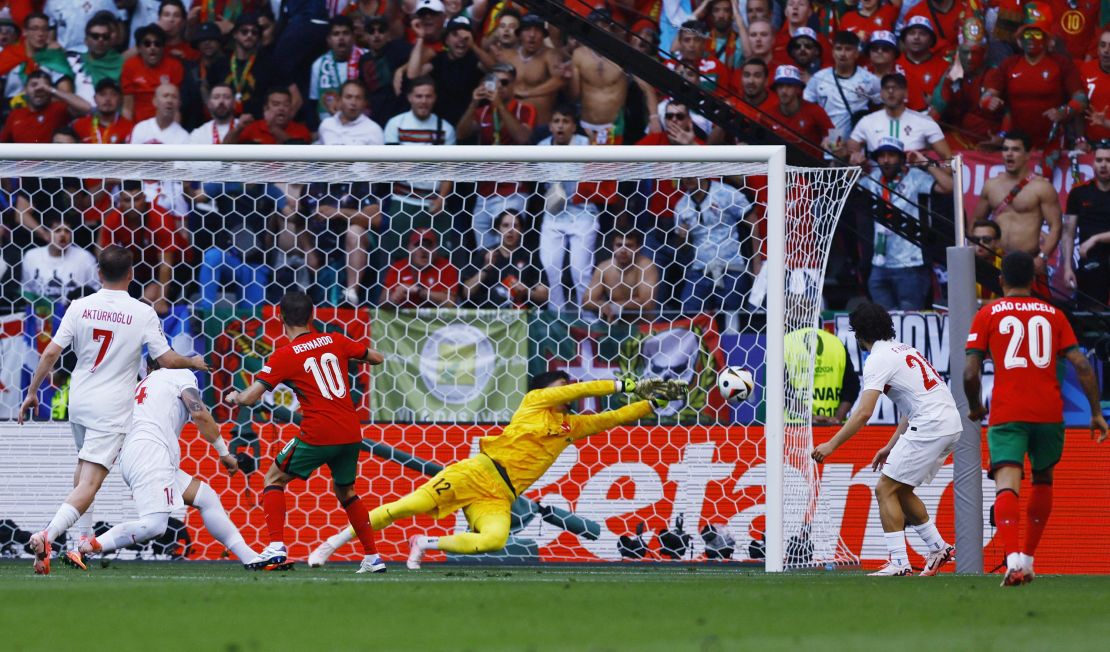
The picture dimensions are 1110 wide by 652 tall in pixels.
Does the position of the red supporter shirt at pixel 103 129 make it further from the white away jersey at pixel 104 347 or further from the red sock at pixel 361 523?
the red sock at pixel 361 523

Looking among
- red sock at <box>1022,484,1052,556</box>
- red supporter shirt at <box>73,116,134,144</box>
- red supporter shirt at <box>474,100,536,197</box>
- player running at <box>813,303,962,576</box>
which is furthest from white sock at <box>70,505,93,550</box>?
red sock at <box>1022,484,1052,556</box>

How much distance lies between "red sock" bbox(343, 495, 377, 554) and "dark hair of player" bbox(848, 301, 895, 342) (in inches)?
134

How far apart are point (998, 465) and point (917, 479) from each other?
153 cm

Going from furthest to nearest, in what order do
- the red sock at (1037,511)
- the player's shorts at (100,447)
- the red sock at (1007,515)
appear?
the player's shorts at (100,447) → the red sock at (1037,511) → the red sock at (1007,515)

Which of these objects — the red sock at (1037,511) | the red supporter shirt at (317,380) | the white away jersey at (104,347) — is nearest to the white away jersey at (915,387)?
the red sock at (1037,511)

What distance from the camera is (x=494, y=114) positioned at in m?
14.3

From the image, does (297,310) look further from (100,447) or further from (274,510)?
(100,447)

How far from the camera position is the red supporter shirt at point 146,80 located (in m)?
14.9

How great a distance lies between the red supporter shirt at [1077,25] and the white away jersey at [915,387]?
5.89 meters

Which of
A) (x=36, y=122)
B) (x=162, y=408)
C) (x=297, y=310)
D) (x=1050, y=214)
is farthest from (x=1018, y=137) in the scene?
(x=36, y=122)

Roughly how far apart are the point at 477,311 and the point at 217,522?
2.72m

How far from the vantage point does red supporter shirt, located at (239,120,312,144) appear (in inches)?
562

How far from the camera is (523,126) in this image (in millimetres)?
14258

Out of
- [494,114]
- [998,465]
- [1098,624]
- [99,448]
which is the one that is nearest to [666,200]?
[494,114]
